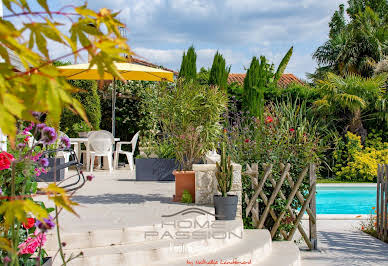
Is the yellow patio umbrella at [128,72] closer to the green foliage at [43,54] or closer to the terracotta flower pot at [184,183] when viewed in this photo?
the terracotta flower pot at [184,183]

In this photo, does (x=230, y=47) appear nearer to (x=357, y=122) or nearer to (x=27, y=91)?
(x=357, y=122)

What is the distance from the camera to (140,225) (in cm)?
462

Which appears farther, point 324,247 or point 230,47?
point 230,47

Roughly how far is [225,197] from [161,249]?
4.82 feet

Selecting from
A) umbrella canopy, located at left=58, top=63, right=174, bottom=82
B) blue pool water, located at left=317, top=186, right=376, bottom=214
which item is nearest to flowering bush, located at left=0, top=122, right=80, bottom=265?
umbrella canopy, located at left=58, top=63, right=174, bottom=82

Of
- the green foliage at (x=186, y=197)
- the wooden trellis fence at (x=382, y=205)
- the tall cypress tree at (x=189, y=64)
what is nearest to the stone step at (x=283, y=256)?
the green foliage at (x=186, y=197)

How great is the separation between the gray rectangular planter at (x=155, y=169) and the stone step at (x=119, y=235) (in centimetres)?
359

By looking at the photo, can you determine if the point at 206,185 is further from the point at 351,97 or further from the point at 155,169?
the point at 351,97

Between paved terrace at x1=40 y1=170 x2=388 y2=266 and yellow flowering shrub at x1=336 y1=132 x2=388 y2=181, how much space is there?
7.39 meters

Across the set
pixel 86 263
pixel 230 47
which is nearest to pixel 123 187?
pixel 86 263

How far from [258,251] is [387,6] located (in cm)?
2791

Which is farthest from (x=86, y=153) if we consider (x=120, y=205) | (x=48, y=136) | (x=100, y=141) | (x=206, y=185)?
(x=48, y=136)

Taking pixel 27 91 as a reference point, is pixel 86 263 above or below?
below

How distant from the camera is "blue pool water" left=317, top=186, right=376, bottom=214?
11.8m
